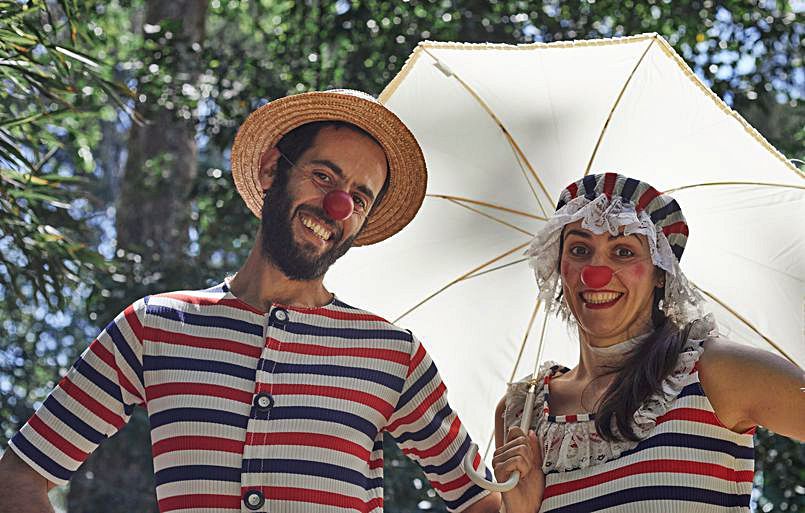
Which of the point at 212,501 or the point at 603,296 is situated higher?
the point at 603,296

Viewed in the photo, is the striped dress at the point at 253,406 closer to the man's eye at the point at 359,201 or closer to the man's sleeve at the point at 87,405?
the man's sleeve at the point at 87,405

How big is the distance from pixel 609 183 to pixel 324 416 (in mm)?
978

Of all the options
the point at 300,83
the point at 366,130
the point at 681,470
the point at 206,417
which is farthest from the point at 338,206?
the point at 300,83

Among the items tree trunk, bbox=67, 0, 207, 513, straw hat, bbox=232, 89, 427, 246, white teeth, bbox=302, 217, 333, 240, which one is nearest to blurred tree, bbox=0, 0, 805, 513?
tree trunk, bbox=67, 0, 207, 513

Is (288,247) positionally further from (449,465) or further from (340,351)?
(449,465)

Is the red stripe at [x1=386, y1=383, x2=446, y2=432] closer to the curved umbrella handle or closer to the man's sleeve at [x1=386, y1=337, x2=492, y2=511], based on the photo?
the man's sleeve at [x1=386, y1=337, x2=492, y2=511]

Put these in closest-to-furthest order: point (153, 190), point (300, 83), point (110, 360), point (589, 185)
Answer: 1. point (110, 360)
2. point (589, 185)
3. point (300, 83)
4. point (153, 190)

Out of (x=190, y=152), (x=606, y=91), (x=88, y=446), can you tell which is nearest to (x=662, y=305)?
(x=606, y=91)

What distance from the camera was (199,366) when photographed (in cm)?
274

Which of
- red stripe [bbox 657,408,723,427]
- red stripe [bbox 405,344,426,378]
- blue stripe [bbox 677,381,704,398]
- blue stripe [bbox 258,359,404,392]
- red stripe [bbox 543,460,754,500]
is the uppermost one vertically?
red stripe [bbox 405,344,426,378]

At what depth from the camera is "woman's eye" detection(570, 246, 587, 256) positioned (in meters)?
2.91

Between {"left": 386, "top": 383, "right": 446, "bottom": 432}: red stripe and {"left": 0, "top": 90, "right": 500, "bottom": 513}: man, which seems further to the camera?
{"left": 386, "top": 383, "right": 446, "bottom": 432}: red stripe

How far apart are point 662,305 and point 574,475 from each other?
0.51m

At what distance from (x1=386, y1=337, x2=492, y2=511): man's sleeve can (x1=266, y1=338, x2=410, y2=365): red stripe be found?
5cm
